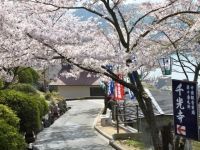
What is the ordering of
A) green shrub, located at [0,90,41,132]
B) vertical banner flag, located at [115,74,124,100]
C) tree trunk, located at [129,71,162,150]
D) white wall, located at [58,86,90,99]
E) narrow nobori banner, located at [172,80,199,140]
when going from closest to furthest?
narrow nobori banner, located at [172,80,199,140]
tree trunk, located at [129,71,162,150]
green shrub, located at [0,90,41,132]
vertical banner flag, located at [115,74,124,100]
white wall, located at [58,86,90,99]

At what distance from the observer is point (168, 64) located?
1389 centimetres

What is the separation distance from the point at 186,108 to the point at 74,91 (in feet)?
147

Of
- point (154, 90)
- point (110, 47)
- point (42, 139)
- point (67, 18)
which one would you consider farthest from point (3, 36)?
point (154, 90)

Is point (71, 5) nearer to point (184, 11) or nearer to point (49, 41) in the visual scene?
point (49, 41)

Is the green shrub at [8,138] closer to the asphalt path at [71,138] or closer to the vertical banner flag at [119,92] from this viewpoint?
the asphalt path at [71,138]

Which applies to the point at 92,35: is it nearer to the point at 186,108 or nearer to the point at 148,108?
the point at 148,108

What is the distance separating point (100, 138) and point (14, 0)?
990 cm

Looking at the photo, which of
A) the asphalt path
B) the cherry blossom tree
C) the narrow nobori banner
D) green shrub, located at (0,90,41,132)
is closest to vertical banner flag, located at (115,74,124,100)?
the asphalt path

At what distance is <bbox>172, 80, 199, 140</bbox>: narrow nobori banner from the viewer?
9.84 meters

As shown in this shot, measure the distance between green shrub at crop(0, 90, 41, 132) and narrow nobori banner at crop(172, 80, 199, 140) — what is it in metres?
7.45

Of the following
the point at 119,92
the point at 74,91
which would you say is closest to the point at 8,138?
the point at 119,92

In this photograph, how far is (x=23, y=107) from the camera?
16531 mm

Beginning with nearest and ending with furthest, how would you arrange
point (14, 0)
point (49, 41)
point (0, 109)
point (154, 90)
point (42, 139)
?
1. point (49, 41)
2. point (14, 0)
3. point (0, 109)
4. point (42, 139)
5. point (154, 90)

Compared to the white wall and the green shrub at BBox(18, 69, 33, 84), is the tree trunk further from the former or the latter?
the white wall
